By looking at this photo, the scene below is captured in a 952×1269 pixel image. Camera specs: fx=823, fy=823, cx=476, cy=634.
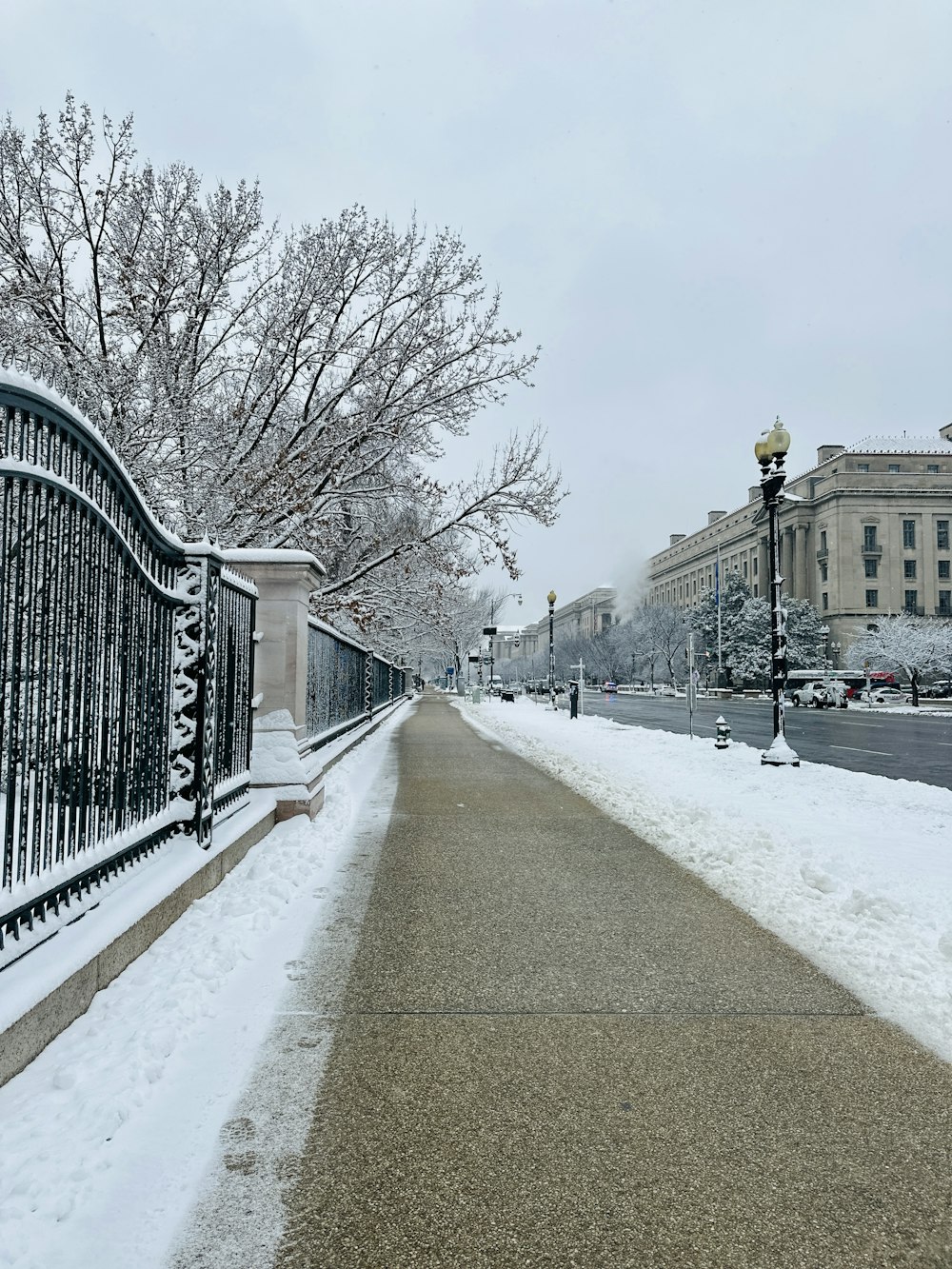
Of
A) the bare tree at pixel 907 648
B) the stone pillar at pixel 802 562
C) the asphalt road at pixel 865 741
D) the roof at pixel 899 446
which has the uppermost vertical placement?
the roof at pixel 899 446

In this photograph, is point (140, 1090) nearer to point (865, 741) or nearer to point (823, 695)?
point (865, 741)

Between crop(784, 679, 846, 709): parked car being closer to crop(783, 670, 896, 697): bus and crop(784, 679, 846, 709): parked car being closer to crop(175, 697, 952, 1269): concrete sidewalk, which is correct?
crop(783, 670, 896, 697): bus

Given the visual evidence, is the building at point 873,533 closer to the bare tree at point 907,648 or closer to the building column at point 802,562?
the building column at point 802,562

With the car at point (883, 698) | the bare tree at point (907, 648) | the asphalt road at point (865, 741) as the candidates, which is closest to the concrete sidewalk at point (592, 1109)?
the asphalt road at point (865, 741)

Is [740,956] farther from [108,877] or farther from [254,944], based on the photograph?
[108,877]

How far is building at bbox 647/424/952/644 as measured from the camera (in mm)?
90062

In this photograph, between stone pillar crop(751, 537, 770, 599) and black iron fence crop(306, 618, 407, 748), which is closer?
black iron fence crop(306, 618, 407, 748)

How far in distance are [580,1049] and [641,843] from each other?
4299 mm

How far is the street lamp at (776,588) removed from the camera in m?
12.8

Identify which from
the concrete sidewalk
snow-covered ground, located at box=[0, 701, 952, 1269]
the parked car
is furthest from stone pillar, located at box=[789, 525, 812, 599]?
the concrete sidewalk

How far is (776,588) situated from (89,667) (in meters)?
11.5

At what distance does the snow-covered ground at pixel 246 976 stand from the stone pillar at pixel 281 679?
1.25ft

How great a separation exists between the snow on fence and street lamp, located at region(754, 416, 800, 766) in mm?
9348

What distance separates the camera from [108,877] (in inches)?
164
